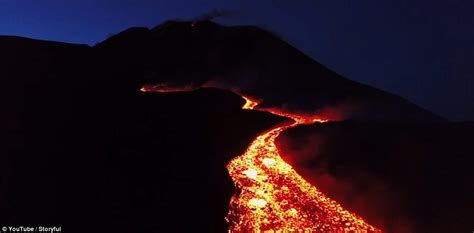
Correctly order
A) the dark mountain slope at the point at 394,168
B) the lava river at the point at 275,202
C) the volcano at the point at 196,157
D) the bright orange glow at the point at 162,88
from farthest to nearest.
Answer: the bright orange glow at the point at 162,88, the dark mountain slope at the point at 394,168, the lava river at the point at 275,202, the volcano at the point at 196,157

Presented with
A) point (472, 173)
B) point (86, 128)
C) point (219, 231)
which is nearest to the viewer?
point (219, 231)

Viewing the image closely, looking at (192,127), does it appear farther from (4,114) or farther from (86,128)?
(4,114)

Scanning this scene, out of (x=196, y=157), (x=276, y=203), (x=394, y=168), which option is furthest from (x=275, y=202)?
(x=394, y=168)

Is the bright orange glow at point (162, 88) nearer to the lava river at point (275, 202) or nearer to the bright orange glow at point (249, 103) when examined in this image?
the bright orange glow at point (249, 103)

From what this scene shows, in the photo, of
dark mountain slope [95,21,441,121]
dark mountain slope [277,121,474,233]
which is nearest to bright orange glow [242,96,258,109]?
dark mountain slope [95,21,441,121]

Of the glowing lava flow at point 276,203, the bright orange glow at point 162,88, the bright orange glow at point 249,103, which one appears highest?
the bright orange glow at point 162,88

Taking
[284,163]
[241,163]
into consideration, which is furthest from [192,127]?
[284,163]

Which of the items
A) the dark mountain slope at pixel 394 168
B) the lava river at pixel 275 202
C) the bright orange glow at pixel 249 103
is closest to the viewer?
the lava river at pixel 275 202

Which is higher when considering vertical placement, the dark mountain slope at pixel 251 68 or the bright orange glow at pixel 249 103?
the dark mountain slope at pixel 251 68

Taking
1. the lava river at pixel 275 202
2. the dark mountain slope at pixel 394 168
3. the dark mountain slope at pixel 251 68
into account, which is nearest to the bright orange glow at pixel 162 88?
the dark mountain slope at pixel 251 68
